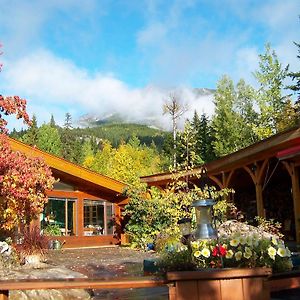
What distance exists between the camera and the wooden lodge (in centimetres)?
1688

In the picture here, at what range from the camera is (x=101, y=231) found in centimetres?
1884

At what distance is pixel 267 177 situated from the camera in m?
13.7

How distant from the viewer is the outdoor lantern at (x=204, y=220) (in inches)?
137

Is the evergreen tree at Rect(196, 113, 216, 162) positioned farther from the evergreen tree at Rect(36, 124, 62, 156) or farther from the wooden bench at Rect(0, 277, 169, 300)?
the wooden bench at Rect(0, 277, 169, 300)

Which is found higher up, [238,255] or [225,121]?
[225,121]

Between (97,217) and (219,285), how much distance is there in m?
16.5

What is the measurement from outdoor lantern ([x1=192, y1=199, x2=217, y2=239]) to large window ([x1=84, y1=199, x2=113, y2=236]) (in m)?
15.1

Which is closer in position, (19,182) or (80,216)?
(19,182)

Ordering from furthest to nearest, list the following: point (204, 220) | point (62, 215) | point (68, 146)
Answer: point (68, 146) → point (62, 215) → point (204, 220)

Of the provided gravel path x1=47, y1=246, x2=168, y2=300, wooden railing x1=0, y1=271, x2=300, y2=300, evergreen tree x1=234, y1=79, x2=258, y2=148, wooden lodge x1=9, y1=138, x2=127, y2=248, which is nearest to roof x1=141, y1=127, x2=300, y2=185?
gravel path x1=47, y1=246, x2=168, y2=300

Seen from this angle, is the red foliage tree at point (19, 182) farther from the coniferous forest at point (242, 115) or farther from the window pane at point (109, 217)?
the coniferous forest at point (242, 115)

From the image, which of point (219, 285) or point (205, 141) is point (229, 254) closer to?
point (219, 285)

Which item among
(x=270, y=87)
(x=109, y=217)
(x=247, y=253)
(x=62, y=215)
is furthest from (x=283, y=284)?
(x=270, y=87)

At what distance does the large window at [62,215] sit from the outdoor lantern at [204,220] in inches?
547
